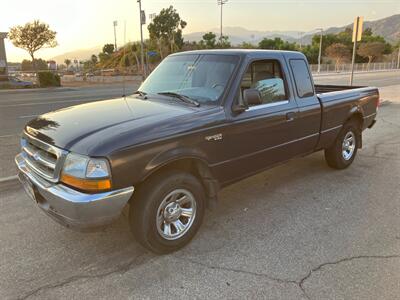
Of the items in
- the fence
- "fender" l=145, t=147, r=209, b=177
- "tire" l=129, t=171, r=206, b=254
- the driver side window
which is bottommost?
"tire" l=129, t=171, r=206, b=254

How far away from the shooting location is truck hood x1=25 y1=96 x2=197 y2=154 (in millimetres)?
2904

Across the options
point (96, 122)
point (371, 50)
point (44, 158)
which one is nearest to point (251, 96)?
point (96, 122)

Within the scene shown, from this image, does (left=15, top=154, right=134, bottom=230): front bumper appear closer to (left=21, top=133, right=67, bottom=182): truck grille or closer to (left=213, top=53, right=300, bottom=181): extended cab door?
(left=21, top=133, right=67, bottom=182): truck grille

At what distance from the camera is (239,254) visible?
131 inches

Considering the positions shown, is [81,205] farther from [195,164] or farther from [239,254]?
[239,254]

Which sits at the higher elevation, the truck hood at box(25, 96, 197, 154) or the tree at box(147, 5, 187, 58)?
the tree at box(147, 5, 187, 58)

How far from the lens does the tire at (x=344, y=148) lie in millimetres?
5590

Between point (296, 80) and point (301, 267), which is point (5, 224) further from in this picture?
point (296, 80)

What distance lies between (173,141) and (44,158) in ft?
3.77

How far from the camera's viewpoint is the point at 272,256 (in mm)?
3291

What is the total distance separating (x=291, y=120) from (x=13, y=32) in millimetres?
41960

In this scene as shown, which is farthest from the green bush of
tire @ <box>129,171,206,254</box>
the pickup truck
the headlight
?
the headlight

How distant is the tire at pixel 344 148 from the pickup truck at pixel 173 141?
83cm

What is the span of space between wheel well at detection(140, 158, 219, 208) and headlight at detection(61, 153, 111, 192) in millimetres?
706
